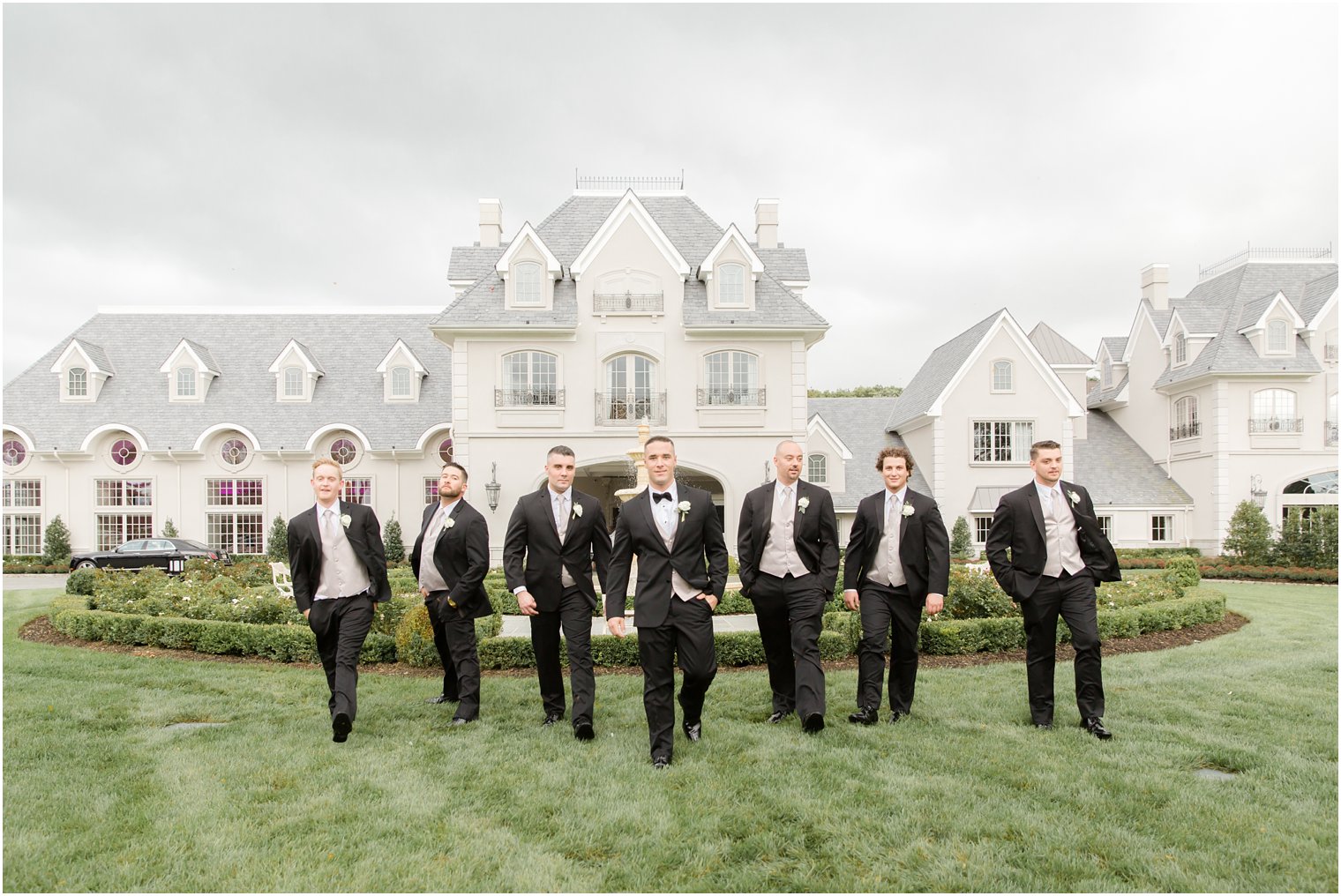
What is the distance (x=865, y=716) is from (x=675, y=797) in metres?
2.19

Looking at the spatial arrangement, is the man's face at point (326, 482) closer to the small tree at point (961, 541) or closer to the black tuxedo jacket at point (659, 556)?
the black tuxedo jacket at point (659, 556)

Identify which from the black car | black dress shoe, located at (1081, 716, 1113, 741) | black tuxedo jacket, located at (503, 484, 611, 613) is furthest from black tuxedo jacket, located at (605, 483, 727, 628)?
the black car

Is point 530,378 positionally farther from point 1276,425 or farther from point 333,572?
point 1276,425

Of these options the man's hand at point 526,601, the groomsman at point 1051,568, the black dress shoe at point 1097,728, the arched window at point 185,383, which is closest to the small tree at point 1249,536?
the groomsman at point 1051,568

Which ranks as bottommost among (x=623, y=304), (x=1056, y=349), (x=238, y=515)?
(x=238, y=515)

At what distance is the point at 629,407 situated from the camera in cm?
2153

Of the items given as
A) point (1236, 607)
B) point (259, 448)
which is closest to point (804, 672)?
point (1236, 607)

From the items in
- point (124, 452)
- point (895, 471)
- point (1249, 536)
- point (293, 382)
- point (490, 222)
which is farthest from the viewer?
point (293, 382)

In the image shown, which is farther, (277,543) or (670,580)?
(277,543)

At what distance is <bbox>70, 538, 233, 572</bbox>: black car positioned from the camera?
69.8 feet

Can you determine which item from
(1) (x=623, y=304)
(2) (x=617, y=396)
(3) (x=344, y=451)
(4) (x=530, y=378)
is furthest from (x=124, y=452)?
(1) (x=623, y=304)

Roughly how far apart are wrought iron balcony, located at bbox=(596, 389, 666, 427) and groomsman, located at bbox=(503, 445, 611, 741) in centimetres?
1491

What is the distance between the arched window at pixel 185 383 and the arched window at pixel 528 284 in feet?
42.6

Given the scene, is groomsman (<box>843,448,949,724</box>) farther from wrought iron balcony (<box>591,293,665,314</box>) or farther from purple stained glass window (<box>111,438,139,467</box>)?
purple stained glass window (<box>111,438,139,467</box>)
